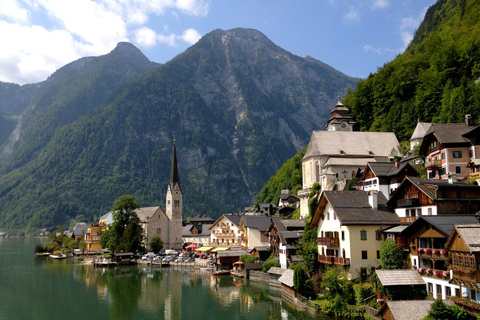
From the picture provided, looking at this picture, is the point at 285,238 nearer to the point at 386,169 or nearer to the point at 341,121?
the point at 386,169

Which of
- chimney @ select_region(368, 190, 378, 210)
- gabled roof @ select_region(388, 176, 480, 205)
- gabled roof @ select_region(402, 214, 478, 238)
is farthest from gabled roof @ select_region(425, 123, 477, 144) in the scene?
gabled roof @ select_region(402, 214, 478, 238)

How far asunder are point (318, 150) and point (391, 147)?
38.9ft

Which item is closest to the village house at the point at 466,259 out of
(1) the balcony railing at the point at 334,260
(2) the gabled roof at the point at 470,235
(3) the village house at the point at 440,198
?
(2) the gabled roof at the point at 470,235

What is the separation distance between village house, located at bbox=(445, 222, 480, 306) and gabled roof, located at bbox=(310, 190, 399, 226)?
9904 millimetres

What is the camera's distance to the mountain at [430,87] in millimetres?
68688

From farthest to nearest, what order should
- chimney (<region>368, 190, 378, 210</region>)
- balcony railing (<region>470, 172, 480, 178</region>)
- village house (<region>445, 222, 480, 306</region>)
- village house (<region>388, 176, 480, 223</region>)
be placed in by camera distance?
balcony railing (<region>470, 172, 480, 178</region>), chimney (<region>368, 190, 378, 210</region>), village house (<region>388, 176, 480, 223</region>), village house (<region>445, 222, 480, 306</region>)

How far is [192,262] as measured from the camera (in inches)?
3408

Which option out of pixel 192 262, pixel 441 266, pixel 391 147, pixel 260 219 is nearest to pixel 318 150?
pixel 391 147

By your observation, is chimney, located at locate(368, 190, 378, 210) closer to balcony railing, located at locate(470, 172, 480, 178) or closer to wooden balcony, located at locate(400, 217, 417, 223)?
wooden balcony, located at locate(400, 217, 417, 223)

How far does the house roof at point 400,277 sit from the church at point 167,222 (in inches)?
3042

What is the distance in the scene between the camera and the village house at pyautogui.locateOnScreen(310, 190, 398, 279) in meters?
40.0

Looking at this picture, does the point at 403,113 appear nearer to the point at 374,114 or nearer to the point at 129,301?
the point at 374,114

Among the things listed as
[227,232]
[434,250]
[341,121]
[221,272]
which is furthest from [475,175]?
[227,232]

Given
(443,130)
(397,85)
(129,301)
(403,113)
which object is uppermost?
A: (397,85)
